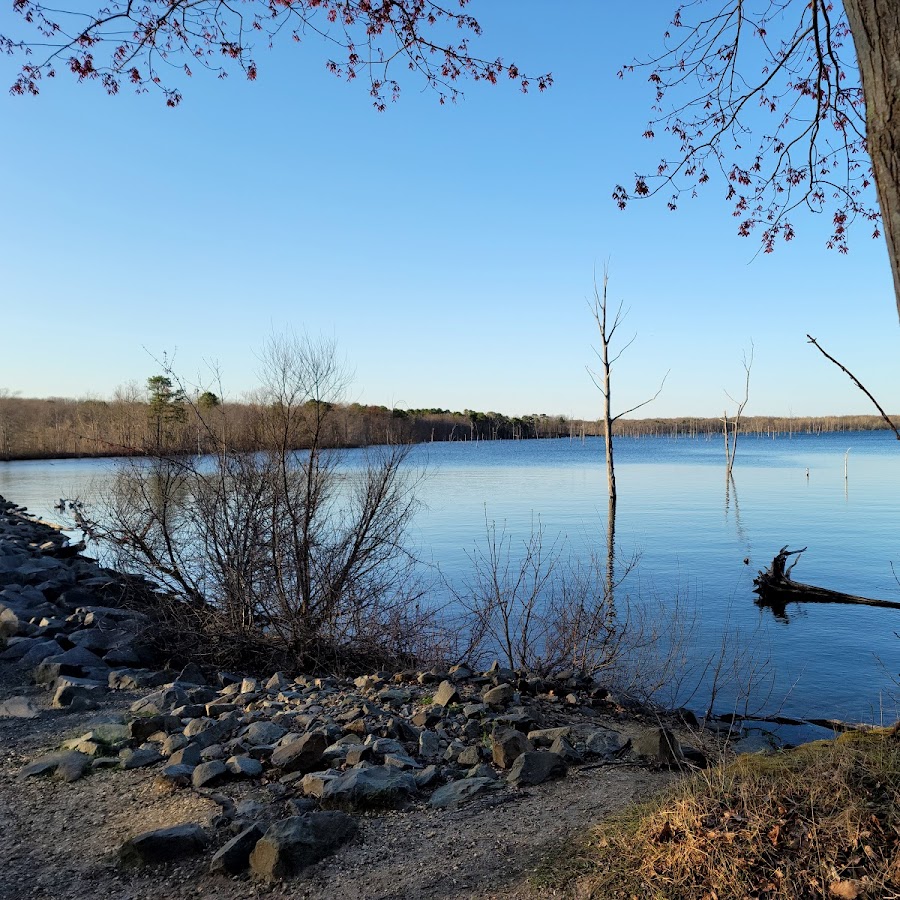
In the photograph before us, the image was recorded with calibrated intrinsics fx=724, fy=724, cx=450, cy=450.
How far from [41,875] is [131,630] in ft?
19.3

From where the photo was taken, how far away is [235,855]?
3.63 m

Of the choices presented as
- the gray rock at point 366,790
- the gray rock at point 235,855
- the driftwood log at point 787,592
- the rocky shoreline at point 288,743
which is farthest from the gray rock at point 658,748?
the driftwood log at point 787,592

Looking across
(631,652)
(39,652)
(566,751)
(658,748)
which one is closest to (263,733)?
(566,751)

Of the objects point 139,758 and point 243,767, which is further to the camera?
point 139,758

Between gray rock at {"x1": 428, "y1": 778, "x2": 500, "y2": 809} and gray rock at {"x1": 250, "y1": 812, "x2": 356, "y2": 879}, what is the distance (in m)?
0.62

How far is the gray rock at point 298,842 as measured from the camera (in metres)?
3.55

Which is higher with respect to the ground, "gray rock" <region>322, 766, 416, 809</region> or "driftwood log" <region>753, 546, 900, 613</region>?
"gray rock" <region>322, 766, 416, 809</region>

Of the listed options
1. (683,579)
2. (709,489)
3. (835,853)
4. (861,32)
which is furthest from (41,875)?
(709,489)

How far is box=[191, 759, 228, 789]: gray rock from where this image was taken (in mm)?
4617

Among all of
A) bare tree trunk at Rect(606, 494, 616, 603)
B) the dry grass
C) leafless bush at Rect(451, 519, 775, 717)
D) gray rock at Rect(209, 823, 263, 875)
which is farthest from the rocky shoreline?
bare tree trunk at Rect(606, 494, 616, 603)

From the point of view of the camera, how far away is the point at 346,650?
29.5ft

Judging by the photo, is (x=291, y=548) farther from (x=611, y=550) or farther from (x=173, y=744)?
(x=611, y=550)

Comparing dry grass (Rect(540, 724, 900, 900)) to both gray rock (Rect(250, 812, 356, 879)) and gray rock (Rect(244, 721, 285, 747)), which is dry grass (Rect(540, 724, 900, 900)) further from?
gray rock (Rect(244, 721, 285, 747))

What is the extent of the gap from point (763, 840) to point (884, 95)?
296cm
